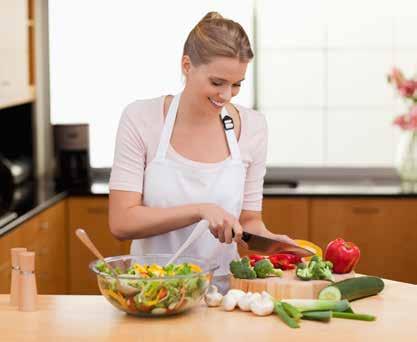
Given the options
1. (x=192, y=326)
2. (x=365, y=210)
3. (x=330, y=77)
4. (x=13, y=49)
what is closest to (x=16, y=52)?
(x=13, y=49)

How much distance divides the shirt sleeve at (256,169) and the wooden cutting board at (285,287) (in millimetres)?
499

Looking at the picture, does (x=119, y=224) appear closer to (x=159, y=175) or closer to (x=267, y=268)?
(x=159, y=175)

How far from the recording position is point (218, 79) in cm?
290

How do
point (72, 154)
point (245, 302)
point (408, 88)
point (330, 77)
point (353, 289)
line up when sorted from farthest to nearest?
1. point (330, 77)
2. point (72, 154)
3. point (408, 88)
4. point (353, 289)
5. point (245, 302)

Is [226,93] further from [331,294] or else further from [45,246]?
[45,246]

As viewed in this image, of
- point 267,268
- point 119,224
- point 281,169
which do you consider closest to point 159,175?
point 119,224

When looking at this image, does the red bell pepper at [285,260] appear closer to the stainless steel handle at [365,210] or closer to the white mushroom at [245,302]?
the white mushroom at [245,302]

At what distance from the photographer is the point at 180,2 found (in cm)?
555

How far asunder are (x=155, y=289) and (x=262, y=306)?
0.28m

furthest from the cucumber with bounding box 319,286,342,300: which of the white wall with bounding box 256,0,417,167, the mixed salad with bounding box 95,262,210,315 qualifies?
the white wall with bounding box 256,0,417,167

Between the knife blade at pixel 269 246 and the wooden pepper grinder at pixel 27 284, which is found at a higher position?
the knife blade at pixel 269 246

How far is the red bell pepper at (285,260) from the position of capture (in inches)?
115

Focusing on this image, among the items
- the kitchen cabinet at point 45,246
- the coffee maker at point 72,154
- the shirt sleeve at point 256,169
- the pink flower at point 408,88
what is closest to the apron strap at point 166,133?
the shirt sleeve at point 256,169

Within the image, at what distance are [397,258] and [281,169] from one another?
2.93 feet
